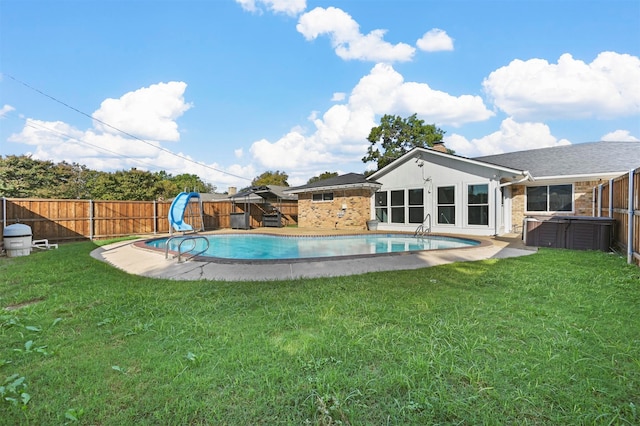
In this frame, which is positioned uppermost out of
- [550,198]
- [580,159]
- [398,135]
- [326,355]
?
[398,135]

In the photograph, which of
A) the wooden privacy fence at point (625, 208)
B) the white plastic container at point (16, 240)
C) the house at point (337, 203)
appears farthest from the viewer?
the house at point (337, 203)

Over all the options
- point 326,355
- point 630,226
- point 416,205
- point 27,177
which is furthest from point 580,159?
point 27,177

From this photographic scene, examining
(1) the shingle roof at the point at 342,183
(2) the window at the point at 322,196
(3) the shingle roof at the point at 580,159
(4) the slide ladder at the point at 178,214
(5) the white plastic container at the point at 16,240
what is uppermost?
(3) the shingle roof at the point at 580,159

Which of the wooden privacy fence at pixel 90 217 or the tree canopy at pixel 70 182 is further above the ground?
the tree canopy at pixel 70 182

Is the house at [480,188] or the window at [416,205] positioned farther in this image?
the window at [416,205]

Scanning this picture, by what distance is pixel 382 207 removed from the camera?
1772cm

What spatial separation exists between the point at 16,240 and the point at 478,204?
17.7 metres

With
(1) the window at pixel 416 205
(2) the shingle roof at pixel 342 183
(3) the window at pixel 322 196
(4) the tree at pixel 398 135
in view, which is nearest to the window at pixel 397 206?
(1) the window at pixel 416 205

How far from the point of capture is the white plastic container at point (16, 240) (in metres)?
9.81

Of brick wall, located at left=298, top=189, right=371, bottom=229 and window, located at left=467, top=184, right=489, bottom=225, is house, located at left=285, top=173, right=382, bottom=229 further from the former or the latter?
window, located at left=467, top=184, right=489, bottom=225

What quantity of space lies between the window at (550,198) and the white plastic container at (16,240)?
21.3 meters

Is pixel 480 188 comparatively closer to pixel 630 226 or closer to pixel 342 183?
pixel 630 226

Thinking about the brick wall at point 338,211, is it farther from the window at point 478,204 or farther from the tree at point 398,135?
the tree at point 398,135

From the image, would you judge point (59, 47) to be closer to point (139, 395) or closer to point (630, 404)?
point (139, 395)
